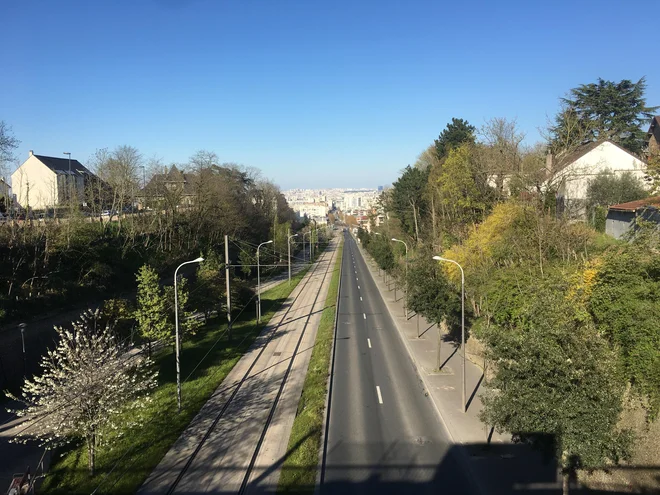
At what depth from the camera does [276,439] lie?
15406 millimetres

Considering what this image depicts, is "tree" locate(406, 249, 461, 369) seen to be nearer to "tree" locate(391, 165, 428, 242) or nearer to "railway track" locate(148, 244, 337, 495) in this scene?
"railway track" locate(148, 244, 337, 495)

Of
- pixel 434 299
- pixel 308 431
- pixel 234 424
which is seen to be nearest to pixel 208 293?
pixel 234 424

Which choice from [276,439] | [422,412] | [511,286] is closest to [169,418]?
[276,439]

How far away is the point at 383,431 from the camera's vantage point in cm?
1576

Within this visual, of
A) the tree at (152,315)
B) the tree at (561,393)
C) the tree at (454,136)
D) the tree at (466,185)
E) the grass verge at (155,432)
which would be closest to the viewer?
the tree at (561,393)

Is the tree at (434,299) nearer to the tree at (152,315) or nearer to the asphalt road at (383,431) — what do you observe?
the asphalt road at (383,431)

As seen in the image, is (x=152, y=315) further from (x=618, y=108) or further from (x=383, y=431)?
(x=618, y=108)

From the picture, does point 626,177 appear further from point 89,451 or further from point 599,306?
point 89,451

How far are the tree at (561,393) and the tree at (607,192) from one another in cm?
2463

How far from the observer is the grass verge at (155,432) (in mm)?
13234

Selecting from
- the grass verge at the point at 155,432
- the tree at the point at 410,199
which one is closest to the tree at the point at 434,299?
the grass verge at the point at 155,432

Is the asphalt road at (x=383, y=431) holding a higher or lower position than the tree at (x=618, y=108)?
lower

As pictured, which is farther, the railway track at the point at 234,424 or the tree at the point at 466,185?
the tree at the point at 466,185

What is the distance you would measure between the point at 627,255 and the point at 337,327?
66.7ft
